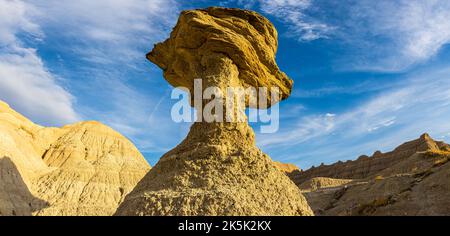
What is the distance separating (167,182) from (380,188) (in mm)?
20072

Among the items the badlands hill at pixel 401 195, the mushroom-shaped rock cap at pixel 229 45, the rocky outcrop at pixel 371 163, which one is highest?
the rocky outcrop at pixel 371 163

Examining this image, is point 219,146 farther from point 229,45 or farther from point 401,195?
point 401,195

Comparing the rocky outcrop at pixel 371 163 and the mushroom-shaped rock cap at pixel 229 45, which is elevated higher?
the rocky outcrop at pixel 371 163

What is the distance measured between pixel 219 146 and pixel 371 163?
65.7 meters

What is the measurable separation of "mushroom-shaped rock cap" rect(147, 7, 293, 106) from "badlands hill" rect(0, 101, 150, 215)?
1100 inches

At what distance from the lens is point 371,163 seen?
6950 centimetres

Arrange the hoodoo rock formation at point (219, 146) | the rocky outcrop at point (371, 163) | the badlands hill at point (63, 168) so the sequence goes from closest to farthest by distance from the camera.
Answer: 1. the hoodoo rock formation at point (219, 146)
2. the badlands hill at point (63, 168)
3. the rocky outcrop at point (371, 163)

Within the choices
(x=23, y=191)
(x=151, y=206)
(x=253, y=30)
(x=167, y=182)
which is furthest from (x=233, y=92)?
(x=23, y=191)

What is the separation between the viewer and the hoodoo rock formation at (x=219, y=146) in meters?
8.56

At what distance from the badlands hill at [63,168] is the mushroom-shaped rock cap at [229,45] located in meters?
27.9

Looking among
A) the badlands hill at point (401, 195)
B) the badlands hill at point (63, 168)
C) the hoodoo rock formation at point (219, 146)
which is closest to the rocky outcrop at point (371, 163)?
the badlands hill at point (401, 195)

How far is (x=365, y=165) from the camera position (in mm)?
70312

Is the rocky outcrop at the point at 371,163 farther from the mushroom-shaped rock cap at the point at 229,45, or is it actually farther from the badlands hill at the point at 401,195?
the mushroom-shaped rock cap at the point at 229,45

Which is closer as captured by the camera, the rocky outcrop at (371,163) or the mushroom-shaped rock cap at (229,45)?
the mushroom-shaped rock cap at (229,45)
